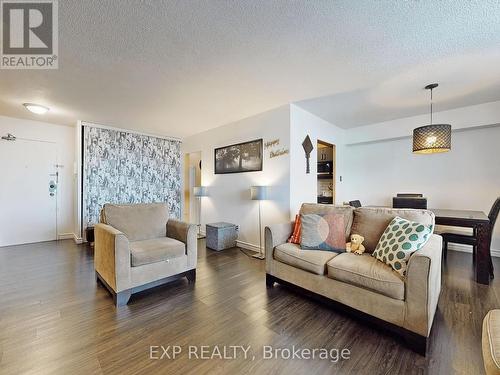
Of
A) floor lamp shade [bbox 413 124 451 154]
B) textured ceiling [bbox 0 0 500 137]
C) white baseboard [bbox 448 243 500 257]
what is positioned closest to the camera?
textured ceiling [bbox 0 0 500 137]

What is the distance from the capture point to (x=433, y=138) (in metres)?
→ 2.65

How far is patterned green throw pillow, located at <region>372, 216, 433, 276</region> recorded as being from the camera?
1668 millimetres

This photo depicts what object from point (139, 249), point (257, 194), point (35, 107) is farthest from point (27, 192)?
point (257, 194)

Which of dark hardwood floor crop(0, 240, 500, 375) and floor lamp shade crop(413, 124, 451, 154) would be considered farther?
floor lamp shade crop(413, 124, 451, 154)

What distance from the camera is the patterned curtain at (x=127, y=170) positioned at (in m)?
4.32

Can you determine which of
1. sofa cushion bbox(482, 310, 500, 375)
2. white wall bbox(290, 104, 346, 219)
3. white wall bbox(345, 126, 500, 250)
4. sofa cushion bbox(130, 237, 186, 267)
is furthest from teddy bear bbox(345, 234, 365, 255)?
white wall bbox(345, 126, 500, 250)

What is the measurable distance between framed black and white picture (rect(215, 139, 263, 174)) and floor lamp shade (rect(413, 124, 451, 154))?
2.19m

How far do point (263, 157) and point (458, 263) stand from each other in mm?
3243

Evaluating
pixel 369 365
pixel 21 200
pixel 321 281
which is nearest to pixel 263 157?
pixel 321 281

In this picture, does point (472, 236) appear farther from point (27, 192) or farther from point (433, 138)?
point (27, 192)

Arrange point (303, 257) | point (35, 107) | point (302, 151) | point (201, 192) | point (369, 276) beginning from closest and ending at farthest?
point (369, 276), point (303, 257), point (35, 107), point (302, 151), point (201, 192)

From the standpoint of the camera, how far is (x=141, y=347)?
1.50 metres

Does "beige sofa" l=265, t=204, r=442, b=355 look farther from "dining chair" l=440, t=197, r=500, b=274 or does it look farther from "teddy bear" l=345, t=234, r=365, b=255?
"dining chair" l=440, t=197, r=500, b=274

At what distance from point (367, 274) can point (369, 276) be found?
19 mm
